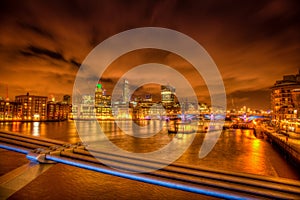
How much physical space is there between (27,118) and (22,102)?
1035 cm

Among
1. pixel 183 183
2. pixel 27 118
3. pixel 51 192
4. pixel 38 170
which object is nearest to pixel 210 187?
pixel 183 183

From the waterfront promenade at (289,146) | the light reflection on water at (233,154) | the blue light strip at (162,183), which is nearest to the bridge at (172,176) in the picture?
the blue light strip at (162,183)

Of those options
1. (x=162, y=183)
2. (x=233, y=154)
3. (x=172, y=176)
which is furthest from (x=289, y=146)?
(x=162, y=183)

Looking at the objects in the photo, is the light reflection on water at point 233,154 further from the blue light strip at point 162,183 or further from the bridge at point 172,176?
the blue light strip at point 162,183

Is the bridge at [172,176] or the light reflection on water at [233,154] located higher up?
the bridge at [172,176]

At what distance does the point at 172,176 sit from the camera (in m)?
3.59

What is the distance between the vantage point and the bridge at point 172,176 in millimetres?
3141

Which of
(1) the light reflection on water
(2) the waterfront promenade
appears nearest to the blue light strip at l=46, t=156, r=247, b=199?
(1) the light reflection on water

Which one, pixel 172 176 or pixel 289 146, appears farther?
pixel 289 146

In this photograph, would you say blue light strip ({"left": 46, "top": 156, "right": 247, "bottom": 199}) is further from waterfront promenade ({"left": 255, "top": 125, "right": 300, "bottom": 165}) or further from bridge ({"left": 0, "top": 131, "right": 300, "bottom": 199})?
waterfront promenade ({"left": 255, "top": 125, "right": 300, "bottom": 165})

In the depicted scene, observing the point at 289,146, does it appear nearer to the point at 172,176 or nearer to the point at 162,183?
the point at 172,176

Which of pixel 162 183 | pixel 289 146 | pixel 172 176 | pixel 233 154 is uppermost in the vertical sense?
pixel 172 176

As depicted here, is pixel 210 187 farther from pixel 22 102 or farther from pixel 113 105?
pixel 113 105

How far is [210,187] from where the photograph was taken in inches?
130
